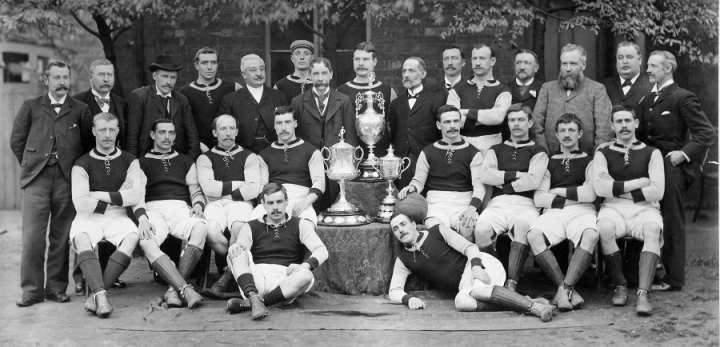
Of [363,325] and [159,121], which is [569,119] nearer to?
[363,325]

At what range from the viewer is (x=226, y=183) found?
6.39 m

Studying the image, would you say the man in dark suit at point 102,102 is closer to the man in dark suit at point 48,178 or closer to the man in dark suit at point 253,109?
the man in dark suit at point 48,178

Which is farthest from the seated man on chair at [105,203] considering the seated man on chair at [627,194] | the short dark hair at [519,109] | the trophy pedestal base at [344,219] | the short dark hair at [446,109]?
the seated man on chair at [627,194]

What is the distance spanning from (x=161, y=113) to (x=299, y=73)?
130 cm

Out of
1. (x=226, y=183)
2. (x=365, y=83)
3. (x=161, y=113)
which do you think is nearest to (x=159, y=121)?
(x=161, y=113)

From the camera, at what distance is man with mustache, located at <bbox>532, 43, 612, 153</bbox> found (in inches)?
252

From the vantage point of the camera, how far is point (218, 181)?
21.0ft

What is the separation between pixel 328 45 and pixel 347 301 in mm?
3357

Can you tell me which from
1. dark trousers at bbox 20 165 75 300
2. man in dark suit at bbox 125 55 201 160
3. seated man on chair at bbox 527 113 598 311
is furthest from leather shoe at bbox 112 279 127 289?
seated man on chair at bbox 527 113 598 311

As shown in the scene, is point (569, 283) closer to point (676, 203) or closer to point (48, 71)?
point (676, 203)

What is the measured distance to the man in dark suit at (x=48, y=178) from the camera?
239 inches

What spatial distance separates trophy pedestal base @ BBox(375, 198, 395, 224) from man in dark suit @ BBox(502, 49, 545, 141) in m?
1.14

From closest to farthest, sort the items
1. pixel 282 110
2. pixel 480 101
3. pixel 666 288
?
pixel 666 288
pixel 282 110
pixel 480 101

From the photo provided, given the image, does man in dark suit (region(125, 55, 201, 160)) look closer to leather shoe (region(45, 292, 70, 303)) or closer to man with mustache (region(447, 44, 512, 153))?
leather shoe (region(45, 292, 70, 303))
